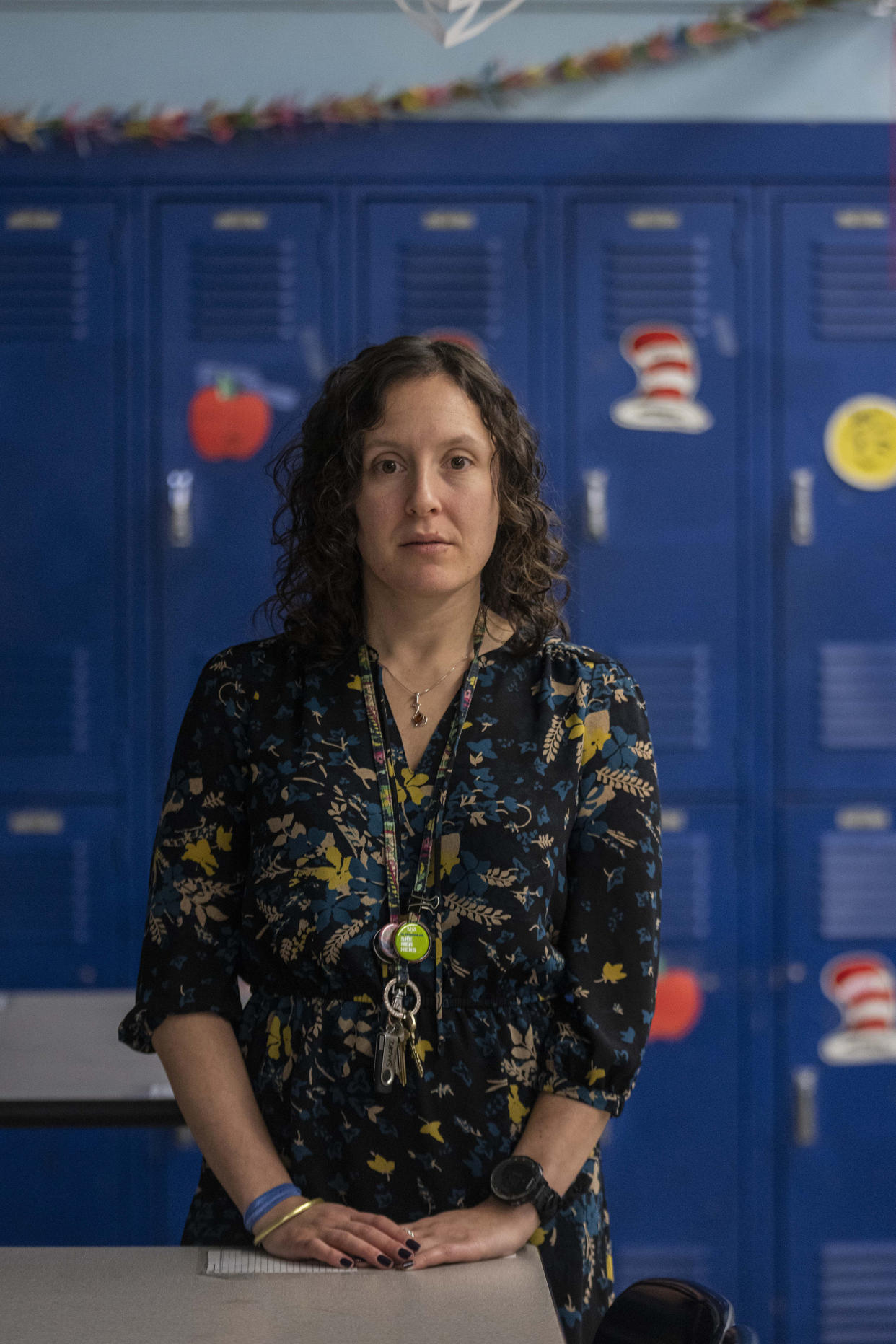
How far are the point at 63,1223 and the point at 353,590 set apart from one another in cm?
188

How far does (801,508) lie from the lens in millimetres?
2600

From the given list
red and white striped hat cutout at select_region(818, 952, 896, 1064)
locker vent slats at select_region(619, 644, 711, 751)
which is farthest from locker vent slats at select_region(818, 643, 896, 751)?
red and white striped hat cutout at select_region(818, 952, 896, 1064)

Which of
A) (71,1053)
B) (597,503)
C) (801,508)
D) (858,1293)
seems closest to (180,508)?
(597,503)

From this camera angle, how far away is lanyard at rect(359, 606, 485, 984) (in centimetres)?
113

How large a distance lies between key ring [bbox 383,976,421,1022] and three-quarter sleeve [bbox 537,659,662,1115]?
0.13 meters

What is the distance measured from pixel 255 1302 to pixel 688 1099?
182cm

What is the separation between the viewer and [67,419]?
2.57 m

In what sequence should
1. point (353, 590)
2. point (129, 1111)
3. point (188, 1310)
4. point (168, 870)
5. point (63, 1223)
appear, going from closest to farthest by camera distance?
1. point (188, 1310)
2. point (168, 870)
3. point (353, 590)
4. point (129, 1111)
5. point (63, 1223)

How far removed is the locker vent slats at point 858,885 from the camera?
2.61m

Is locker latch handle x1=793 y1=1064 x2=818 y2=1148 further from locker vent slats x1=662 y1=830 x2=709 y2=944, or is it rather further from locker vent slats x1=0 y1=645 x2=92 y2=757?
locker vent slats x1=0 y1=645 x2=92 y2=757

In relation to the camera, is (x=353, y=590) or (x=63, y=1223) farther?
(x=63, y=1223)

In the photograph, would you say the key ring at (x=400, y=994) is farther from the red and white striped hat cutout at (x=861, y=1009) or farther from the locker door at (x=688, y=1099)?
the red and white striped hat cutout at (x=861, y=1009)

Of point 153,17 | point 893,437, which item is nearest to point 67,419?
point 153,17

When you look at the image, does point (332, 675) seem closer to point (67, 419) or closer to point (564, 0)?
point (67, 419)
